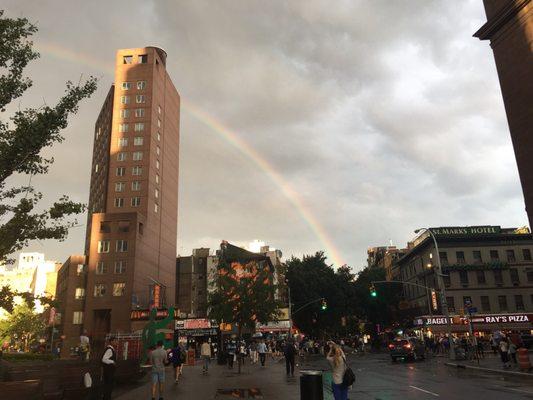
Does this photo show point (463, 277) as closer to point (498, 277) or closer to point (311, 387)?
point (498, 277)

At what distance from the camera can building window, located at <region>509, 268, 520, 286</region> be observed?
63.4m

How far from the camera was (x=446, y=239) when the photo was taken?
6600 cm

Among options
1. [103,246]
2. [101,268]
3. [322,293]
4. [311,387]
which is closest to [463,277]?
[322,293]

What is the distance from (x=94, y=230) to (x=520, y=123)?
62150 millimetres

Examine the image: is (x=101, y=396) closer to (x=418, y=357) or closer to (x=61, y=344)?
(x=418, y=357)

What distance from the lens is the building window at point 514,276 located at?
63406mm

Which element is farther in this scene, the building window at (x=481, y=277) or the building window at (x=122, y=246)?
the building window at (x=122, y=246)

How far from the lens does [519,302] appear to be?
62.7 meters

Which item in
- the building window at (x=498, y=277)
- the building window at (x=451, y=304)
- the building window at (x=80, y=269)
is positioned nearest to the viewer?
the building window at (x=451, y=304)

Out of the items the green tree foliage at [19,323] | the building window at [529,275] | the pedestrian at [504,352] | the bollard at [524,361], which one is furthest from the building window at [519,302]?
the green tree foliage at [19,323]

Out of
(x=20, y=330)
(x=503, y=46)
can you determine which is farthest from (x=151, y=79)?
(x=503, y=46)

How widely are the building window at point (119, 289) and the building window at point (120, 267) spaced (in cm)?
188

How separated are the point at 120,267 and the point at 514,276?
2275 inches

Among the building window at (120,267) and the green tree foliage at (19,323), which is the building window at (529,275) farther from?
the green tree foliage at (19,323)
